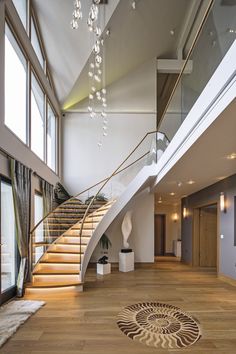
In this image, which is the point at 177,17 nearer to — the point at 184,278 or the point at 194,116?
the point at 194,116

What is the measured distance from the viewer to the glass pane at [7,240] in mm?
4745

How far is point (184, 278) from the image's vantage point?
22.9 ft

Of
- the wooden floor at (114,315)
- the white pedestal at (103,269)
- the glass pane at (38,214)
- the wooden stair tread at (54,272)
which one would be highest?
the glass pane at (38,214)

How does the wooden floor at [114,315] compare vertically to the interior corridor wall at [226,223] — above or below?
below

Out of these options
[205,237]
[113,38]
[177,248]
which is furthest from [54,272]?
[177,248]

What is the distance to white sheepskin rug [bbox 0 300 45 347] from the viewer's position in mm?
3575

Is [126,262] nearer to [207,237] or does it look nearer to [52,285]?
[52,285]

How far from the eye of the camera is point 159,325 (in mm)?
3834

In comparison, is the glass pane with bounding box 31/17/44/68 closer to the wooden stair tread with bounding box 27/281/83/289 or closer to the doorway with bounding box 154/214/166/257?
the wooden stair tread with bounding box 27/281/83/289

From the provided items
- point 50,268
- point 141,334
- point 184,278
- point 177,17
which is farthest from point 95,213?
point 177,17

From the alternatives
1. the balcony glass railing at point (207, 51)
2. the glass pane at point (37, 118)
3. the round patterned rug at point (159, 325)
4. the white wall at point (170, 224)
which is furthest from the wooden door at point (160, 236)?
the round patterned rug at point (159, 325)

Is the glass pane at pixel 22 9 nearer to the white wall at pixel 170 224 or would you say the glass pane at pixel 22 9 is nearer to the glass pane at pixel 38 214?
the glass pane at pixel 38 214

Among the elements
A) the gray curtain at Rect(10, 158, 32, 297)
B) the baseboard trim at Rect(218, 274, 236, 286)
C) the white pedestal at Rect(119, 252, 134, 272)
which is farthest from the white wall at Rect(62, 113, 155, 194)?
the baseboard trim at Rect(218, 274, 236, 286)

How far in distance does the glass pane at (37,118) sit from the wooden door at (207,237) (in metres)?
5.81
